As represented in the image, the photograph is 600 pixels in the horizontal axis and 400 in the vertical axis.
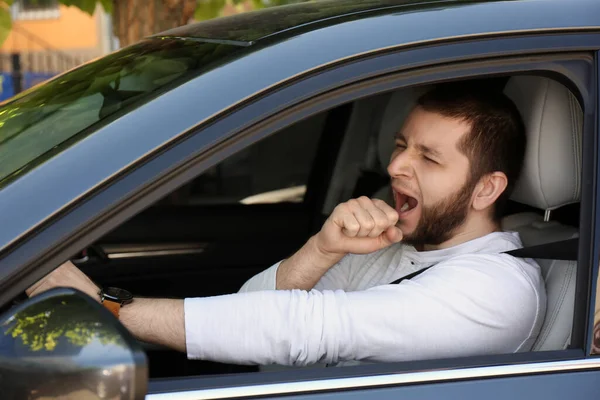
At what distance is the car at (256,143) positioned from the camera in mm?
1261

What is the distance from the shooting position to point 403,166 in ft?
6.76

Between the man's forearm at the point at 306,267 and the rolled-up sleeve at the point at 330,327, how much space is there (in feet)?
0.89

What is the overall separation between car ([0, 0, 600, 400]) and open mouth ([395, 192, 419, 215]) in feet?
0.88

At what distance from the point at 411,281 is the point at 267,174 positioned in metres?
1.99

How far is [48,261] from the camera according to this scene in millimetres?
1319

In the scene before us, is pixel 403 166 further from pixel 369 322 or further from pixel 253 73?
pixel 253 73

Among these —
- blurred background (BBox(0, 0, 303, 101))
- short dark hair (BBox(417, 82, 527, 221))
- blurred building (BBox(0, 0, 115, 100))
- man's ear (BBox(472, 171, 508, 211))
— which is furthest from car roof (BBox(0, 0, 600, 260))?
blurred building (BBox(0, 0, 115, 100))

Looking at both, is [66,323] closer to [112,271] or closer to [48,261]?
[48,261]

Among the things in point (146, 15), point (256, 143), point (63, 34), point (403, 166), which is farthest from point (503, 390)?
point (63, 34)

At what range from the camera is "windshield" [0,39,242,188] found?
153 centimetres

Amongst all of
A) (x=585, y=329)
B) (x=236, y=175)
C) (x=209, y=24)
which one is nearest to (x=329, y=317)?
(x=585, y=329)

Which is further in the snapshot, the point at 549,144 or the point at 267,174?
the point at 267,174

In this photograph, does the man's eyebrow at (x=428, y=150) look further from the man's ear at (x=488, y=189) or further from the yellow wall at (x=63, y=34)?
the yellow wall at (x=63, y=34)

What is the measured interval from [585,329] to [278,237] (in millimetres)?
1835
